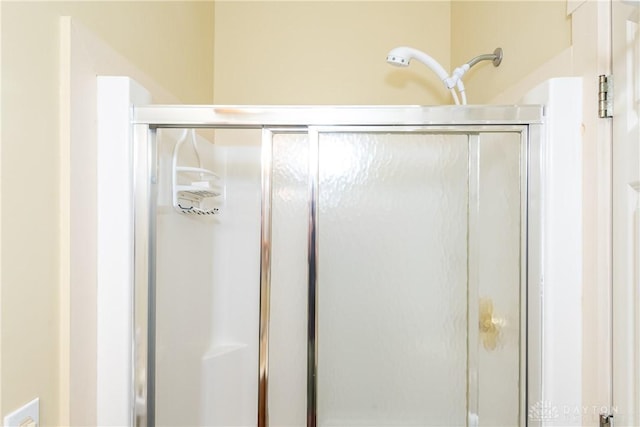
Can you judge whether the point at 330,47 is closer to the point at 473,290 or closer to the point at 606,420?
the point at 473,290

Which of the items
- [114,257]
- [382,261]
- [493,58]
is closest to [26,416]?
[114,257]

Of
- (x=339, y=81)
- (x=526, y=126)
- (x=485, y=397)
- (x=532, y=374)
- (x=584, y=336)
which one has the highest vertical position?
(x=339, y=81)

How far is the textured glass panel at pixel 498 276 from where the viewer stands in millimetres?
1085

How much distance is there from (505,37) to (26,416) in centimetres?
172

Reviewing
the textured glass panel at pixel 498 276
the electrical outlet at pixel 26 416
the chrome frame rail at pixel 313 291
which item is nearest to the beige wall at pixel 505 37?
the textured glass panel at pixel 498 276

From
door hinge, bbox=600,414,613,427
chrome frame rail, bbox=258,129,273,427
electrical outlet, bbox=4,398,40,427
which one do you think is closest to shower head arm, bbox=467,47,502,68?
chrome frame rail, bbox=258,129,273,427

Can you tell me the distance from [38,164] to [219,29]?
142 cm

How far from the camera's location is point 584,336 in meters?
0.97

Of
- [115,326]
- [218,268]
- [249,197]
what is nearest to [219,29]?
[249,197]

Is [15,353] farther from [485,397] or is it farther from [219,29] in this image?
[219,29]

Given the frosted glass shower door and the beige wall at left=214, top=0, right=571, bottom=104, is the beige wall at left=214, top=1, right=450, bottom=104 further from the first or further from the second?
the frosted glass shower door

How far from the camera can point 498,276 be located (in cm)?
112

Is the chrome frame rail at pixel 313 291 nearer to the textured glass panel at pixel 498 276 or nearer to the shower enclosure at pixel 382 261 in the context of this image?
the shower enclosure at pixel 382 261

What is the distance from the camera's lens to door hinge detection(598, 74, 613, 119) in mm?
906
